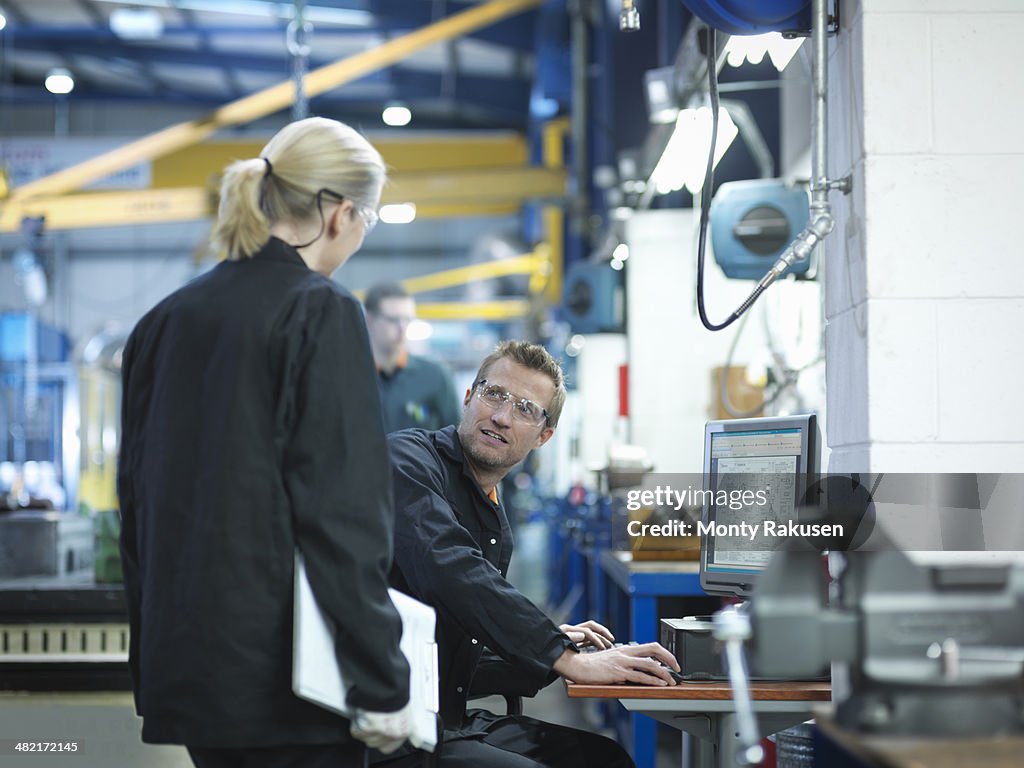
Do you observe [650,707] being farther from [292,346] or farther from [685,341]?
[685,341]

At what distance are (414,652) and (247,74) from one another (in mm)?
12401

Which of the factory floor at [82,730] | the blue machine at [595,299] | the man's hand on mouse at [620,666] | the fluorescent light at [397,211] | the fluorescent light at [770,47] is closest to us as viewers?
the man's hand on mouse at [620,666]

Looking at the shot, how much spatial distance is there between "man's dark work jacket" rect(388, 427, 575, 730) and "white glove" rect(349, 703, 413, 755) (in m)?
0.44

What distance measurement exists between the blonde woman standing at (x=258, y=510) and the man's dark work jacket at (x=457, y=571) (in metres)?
0.43

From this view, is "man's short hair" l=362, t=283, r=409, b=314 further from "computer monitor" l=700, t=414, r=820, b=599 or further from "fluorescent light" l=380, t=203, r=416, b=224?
"fluorescent light" l=380, t=203, r=416, b=224

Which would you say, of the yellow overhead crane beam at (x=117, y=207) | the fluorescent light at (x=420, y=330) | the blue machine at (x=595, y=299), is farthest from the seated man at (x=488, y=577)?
the fluorescent light at (x=420, y=330)

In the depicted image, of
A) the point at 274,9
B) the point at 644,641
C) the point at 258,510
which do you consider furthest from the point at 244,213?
the point at 274,9

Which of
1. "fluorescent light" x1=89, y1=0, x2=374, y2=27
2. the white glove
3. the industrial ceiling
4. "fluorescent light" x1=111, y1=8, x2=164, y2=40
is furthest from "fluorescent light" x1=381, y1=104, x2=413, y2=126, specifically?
the white glove

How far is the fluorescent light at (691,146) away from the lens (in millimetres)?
3572

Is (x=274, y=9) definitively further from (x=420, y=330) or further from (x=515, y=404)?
(x=515, y=404)

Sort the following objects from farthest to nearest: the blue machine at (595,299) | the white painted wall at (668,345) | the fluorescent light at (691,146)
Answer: the blue machine at (595,299) < the white painted wall at (668,345) < the fluorescent light at (691,146)

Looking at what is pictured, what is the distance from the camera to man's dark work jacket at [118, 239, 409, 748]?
1555mm

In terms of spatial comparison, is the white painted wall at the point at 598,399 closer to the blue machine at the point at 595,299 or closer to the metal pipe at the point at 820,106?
the blue machine at the point at 595,299

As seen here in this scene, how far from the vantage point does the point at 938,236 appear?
6.77 ft
